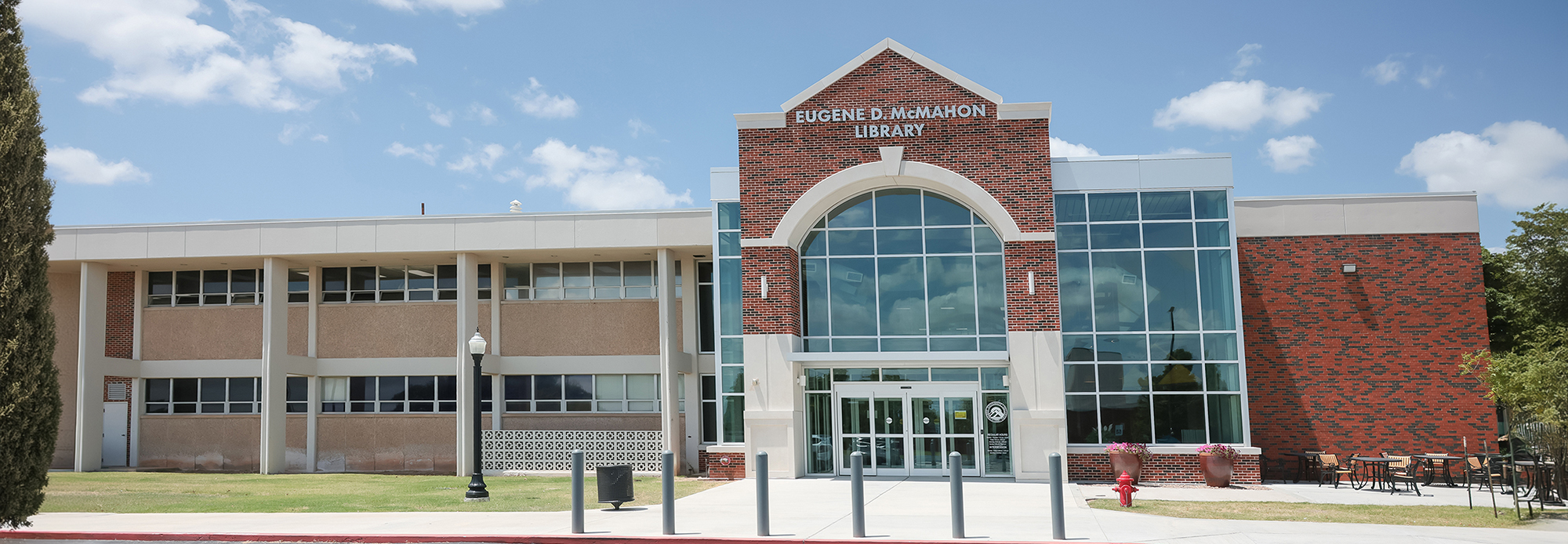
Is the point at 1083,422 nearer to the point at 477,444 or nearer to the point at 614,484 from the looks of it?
the point at 614,484

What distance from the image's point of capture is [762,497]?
12.7 m

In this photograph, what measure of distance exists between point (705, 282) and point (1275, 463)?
14.2 metres

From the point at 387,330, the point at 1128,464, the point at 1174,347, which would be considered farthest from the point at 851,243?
the point at 387,330

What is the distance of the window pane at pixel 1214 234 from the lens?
21984mm

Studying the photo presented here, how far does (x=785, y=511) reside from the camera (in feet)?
50.7

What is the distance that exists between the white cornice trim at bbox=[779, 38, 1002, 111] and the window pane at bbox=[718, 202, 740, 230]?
246cm

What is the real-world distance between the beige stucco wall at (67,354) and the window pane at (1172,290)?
26951 mm

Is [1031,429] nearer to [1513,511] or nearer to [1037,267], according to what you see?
[1037,267]

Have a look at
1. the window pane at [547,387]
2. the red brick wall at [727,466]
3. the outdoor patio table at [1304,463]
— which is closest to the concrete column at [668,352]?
the red brick wall at [727,466]

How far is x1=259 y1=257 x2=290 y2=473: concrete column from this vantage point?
85.8ft

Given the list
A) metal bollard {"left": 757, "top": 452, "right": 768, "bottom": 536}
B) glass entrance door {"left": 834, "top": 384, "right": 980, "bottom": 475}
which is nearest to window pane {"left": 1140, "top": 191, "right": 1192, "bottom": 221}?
glass entrance door {"left": 834, "top": 384, "right": 980, "bottom": 475}

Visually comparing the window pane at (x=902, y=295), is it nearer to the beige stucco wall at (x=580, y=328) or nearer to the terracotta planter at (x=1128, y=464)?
the terracotta planter at (x=1128, y=464)

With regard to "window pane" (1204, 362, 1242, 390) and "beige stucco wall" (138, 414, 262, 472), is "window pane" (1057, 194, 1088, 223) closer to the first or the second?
"window pane" (1204, 362, 1242, 390)

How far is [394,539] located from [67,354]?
21.8 m
